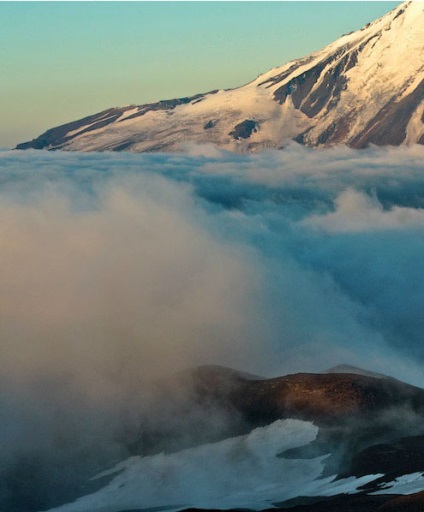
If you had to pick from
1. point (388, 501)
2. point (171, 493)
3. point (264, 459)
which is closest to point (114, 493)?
point (171, 493)

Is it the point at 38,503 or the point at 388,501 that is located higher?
the point at 388,501

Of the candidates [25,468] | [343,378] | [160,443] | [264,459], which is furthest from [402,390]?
[25,468]

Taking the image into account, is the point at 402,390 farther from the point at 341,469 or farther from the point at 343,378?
→ the point at 341,469

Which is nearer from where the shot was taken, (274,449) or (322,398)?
(274,449)

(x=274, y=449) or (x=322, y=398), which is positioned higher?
(x=322, y=398)

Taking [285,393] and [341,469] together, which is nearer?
[341,469]

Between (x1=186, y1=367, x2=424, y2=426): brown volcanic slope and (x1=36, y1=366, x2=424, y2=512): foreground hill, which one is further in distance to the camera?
(x1=186, y1=367, x2=424, y2=426): brown volcanic slope

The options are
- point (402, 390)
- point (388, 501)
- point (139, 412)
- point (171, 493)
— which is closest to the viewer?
point (388, 501)

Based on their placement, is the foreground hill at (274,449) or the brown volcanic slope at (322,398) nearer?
the foreground hill at (274,449)

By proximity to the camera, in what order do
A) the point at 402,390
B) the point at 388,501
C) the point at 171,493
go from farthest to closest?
1. the point at 402,390
2. the point at 171,493
3. the point at 388,501
